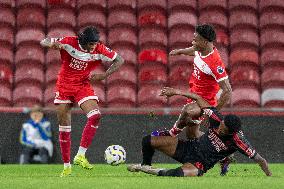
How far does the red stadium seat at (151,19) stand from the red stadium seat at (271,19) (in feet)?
5.54

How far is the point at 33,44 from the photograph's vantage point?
43.4 feet

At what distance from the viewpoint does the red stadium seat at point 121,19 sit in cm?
1367

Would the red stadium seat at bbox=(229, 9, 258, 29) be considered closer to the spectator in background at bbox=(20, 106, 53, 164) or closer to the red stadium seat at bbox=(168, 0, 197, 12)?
the red stadium seat at bbox=(168, 0, 197, 12)

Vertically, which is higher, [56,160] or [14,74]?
[14,74]

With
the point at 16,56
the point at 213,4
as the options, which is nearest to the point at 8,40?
the point at 16,56

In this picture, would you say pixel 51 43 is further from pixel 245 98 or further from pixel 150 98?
pixel 245 98

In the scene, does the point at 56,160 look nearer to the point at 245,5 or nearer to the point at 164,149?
the point at 164,149

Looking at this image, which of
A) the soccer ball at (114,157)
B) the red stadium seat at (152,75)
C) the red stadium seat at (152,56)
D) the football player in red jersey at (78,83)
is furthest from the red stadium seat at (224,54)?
the soccer ball at (114,157)

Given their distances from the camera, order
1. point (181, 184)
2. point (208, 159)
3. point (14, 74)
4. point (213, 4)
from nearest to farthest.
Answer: point (181, 184), point (208, 159), point (14, 74), point (213, 4)

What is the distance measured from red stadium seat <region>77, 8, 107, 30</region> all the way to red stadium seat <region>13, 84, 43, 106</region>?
5.95 feet

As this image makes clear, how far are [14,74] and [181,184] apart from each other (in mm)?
Result: 6656

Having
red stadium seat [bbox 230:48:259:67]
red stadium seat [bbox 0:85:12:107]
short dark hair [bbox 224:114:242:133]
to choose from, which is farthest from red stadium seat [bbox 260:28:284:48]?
short dark hair [bbox 224:114:242:133]

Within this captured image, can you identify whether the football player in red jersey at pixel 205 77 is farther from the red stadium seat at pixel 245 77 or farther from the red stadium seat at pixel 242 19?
the red stadium seat at pixel 242 19

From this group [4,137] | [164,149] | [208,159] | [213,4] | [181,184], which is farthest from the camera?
[213,4]
